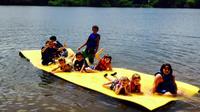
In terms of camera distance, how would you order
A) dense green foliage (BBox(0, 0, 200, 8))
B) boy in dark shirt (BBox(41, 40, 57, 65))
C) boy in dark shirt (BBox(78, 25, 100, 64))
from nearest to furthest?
boy in dark shirt (BBox(78, 25, 100, 64)), boy in dark shirt (BBox(41, 40, 57, 65)), dense green foliage (BBox(0, 0, 200, 8))

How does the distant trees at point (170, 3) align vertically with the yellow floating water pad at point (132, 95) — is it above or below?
below

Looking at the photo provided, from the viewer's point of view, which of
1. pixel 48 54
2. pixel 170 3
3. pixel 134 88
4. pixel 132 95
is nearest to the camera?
pixel 132 95

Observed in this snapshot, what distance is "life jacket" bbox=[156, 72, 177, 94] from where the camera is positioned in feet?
45.4

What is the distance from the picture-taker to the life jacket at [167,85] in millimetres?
13844

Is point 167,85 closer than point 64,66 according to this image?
Yes

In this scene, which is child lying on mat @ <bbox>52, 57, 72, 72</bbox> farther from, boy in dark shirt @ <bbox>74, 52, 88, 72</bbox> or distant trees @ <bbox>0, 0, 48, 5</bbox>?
distant trees @ <bbox>0, 0, 48, 5</bbox>

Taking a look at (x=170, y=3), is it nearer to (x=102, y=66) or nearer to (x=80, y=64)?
(x=102, y=66)

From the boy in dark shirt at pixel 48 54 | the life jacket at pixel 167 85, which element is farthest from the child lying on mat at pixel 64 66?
the life jacket at pixel 167 85

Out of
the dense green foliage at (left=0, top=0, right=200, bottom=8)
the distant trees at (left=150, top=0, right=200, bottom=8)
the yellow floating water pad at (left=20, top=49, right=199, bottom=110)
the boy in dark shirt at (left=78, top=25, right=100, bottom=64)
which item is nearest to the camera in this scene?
the yellow floating water pad at (left=20, top=49, right=199, bottom=110)

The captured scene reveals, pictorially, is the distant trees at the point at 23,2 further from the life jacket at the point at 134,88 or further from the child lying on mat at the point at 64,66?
the life jacket at the point at 134,88

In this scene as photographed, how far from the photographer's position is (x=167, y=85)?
13922mm

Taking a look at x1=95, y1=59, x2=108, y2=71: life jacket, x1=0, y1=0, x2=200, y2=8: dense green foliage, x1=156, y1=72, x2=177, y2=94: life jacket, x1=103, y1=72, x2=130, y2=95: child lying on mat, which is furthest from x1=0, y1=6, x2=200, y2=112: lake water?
x1=0, y1=0, x2=200, y2=8: dense green foliage

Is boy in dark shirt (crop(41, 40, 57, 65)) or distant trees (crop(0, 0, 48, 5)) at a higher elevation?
boy in dark shirt (crop(41, 40, 57, 65))

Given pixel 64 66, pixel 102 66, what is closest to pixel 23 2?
pixel 64 66
